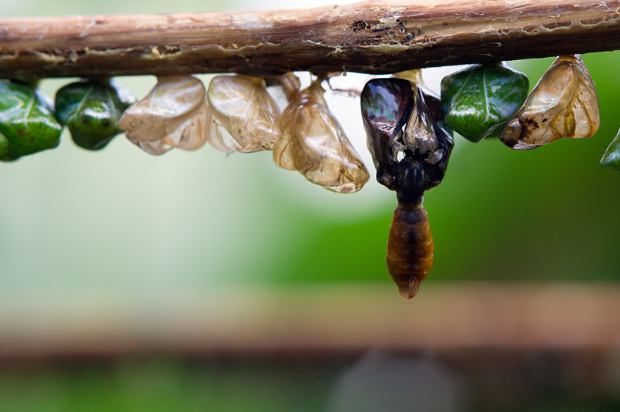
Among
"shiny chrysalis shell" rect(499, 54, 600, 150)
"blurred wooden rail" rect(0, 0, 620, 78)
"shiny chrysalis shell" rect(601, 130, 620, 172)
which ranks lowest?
"shiny chrysalis shell" rect(601, 130, 620, 172)

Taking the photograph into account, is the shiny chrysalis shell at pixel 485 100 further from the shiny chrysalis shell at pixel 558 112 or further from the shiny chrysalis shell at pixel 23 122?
the shiny chrysalis shell at pixel 23 122

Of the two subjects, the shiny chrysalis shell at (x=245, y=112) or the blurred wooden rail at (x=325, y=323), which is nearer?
the shiny chrysalis shell at (x=245, y=112)

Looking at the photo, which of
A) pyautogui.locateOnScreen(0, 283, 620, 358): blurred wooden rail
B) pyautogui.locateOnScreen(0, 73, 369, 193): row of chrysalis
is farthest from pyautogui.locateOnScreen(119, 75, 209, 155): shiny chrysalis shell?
pyautogui.locateOnScreen(0, 283, 620, 358): blurred wooden rail

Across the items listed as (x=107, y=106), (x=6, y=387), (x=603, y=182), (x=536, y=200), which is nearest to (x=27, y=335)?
(x=6, y=387)

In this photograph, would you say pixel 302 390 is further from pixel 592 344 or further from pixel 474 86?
pixel 474 86

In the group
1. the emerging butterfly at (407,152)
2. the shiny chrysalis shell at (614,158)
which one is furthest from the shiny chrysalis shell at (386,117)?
the shiny chrysalis shell at (614,158)

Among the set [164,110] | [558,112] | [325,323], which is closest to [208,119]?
[164,110]

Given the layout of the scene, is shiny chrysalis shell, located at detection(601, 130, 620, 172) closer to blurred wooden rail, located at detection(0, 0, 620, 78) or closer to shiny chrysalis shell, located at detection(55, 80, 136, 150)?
blurred wooden rail, located at detection(0, 0, 620, 78)
